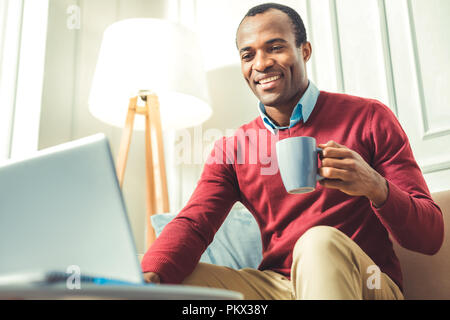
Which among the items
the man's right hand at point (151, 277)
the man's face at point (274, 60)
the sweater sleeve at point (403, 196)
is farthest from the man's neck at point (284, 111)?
the man's right hand at point (151, 277)

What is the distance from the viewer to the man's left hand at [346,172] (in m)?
0.76

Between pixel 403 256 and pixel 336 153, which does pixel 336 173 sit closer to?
pixel 336 153

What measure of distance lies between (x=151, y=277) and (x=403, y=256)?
687 millimetres

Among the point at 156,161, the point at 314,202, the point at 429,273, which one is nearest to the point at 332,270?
the point at 314,202

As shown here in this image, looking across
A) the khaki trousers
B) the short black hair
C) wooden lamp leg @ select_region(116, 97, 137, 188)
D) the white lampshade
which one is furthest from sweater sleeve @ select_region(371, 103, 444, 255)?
wooden lamp leg @ select_region(116, 97, 137, 188)

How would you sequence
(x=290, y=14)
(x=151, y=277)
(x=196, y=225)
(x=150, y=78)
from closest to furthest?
(x=151, y=277)
(x=196, y=225)
(x=290, y=14)
(x=150, y=78)

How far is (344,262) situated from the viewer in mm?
645

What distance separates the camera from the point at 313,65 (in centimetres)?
183

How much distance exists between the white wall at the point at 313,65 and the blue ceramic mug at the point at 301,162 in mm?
847

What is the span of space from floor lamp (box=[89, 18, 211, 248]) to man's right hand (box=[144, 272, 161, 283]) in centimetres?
102

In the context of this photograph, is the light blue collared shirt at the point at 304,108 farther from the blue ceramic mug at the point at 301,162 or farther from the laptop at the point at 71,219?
the laptop at the point at 71,219

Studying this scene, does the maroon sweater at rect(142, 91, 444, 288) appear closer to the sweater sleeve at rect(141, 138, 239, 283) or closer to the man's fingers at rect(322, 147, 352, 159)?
the sweater sleeve at rect(141, 138, 239, 283)

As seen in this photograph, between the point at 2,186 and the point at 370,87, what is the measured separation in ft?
4.55
